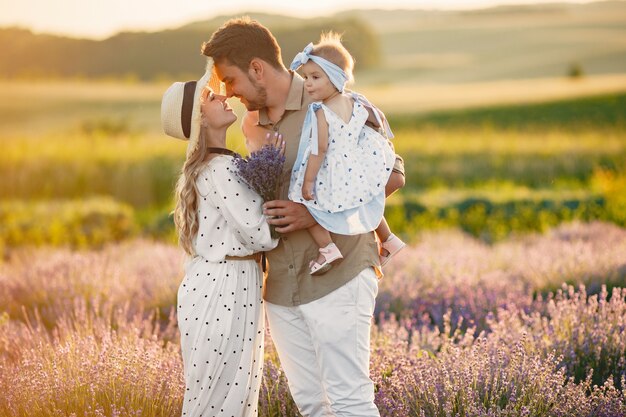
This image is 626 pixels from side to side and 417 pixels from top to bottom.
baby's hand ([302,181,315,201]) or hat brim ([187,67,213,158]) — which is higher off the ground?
hat brim ([187,67,213,158])

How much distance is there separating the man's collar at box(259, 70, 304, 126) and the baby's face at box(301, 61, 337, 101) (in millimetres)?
185

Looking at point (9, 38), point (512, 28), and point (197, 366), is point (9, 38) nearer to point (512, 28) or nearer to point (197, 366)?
point (512, 28)

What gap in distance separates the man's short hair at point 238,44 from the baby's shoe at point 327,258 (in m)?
0.89

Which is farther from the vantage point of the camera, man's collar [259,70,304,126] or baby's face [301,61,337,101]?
man's collar [259,70,304,126]

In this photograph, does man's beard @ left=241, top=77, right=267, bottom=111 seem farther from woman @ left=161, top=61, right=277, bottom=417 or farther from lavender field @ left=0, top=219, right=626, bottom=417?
lavender field @ left=0, top=219, right=626, bottom=417

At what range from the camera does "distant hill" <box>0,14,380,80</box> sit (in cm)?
4659

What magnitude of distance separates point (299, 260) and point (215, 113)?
72cm

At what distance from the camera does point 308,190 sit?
3752 millimetres

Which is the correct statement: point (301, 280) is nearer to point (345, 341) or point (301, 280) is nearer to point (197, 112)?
point (345, 341)

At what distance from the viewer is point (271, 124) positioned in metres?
4.12

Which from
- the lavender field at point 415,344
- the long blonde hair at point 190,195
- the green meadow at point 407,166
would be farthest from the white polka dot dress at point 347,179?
the green meadow at point 407,166

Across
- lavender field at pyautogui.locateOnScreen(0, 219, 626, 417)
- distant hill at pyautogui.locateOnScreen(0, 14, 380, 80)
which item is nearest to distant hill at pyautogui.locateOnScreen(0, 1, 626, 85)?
distant hill at pyautogui.locateOnScreen(0, 14, 380, 80)

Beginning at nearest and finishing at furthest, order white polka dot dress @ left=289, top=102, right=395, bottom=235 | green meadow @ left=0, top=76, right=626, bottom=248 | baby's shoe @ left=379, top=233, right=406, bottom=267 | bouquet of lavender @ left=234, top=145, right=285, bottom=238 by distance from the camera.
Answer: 1. bouquet of lavender @ left=234, top=145, right=285, bottom=238
2. white polka dot dress @ left=289, top=102, right=395, bottom=235
3. baby's shoe @ left=379, top=233, right=406, bottom=267
4. green meadow @ left=0, top=76, right=626, bottom=248

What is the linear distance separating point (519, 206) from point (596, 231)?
294 centimetres
